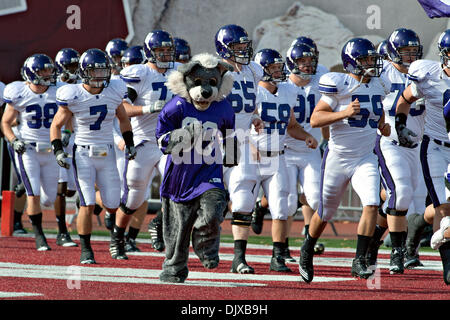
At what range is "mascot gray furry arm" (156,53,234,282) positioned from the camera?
21.0 ft

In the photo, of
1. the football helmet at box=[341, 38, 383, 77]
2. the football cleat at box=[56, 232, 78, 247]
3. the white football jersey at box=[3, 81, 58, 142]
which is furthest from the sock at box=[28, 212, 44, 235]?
the football helmet at box=[341, 38, 383, 77]

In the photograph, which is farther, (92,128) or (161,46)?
(161,46)

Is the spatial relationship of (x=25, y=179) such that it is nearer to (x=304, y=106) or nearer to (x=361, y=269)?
(x=304, y=106)

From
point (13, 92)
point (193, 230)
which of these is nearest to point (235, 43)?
point (193, 230)

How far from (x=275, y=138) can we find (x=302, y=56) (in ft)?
4.75

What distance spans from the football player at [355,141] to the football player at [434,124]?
244 mm

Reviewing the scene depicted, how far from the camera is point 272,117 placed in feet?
27.0

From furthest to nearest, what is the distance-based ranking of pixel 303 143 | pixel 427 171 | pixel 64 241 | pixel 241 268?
pixel 64 241
pixel 303 143
pixel 241 268
pixel 427 171

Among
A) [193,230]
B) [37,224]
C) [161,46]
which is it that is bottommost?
[37,224]

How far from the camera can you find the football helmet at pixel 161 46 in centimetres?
892

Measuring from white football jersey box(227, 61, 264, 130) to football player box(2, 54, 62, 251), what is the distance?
2791 mm

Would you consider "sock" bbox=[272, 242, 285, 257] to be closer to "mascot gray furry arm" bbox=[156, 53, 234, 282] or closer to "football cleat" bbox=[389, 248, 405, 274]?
"football cleat" bbox=[389, 248, 405, 274]

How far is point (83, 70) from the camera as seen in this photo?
329 inches
